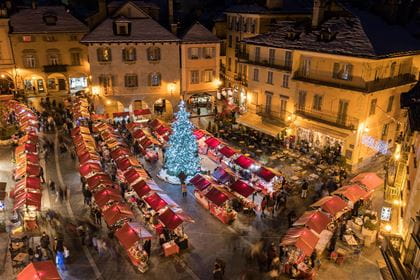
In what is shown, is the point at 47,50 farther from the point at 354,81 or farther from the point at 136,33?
the point at 354,81

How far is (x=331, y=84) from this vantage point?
32938mm

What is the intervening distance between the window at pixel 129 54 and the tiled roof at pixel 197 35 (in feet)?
20.1

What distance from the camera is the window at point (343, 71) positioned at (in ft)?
105

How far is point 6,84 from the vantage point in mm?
50219

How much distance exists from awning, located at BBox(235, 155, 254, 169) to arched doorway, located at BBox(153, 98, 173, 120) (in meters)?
18.5

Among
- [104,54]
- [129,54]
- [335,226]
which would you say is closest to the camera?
[335,226]

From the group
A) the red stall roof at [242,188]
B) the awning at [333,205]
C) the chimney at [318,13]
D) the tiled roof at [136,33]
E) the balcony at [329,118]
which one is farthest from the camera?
the tiled roof at [136,33]

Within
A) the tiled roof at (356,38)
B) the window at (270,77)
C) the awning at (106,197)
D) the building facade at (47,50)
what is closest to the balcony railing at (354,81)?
the tiled roof at (356,38)

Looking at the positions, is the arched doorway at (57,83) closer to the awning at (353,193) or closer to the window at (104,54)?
the window at (104,54)

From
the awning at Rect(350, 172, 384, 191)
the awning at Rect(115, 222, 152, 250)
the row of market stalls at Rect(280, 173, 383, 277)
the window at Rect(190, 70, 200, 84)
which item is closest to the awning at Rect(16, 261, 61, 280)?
the awning at Rect(115, 222, 152, 250)

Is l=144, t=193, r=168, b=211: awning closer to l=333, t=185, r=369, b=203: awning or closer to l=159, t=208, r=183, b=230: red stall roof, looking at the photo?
l=159, t=208, r=183, b=230: red stall roof

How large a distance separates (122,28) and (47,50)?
14629 mm

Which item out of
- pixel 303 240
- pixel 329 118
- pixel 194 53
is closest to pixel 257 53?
pixel 194 53

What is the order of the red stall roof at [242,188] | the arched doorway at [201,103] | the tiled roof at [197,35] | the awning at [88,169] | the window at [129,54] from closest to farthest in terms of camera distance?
the red stall roof at [242,188], the awning at [88,169], the window at [129,54], the tiled roof at [197,35], the arched doorway at [201,103]
